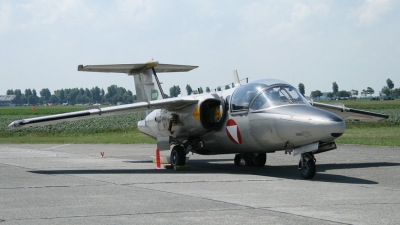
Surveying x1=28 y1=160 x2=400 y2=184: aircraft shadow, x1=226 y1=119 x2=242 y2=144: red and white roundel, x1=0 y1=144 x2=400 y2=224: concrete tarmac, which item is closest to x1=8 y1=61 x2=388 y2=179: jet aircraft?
x1=226 y1=119 x2=242 y2=144: red and white roundel

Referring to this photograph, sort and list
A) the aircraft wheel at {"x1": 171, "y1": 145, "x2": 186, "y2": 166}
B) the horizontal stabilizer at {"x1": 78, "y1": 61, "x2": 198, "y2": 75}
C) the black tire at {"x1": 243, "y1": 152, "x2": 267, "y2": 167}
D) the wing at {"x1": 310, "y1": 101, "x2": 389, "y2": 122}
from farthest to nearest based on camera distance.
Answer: the horizontal stabilizer at {"x1": 78, "y1": 61, "x2": 198, "y2": 75} < the wing at {"x1": 310, "y1": 101, "x2": 389, "y2": 122} < the black tire at {"x1": 243, "y1": 152, "x2": 267, "y2": 167} < the aircraft wheel at {"x1": 171, "y1": 145, "x2": 186, "y2": 166}

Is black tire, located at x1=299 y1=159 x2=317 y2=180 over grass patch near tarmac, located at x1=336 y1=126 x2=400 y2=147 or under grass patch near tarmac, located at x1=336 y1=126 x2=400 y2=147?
over

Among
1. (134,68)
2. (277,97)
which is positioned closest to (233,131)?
(277,97)

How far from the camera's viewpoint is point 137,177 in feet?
50.8

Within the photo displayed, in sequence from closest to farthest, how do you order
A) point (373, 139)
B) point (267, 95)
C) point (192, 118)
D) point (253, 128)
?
point (267, 95), point (253, 128), point (192, 118), point (373, 139)

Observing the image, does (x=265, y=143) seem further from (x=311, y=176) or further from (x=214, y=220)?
(x=214, y=220)

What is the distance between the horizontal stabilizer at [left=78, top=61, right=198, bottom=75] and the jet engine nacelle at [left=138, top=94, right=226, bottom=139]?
2.27 meters

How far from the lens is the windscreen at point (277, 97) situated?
50.8 feet

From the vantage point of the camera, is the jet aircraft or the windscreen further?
the windscreen

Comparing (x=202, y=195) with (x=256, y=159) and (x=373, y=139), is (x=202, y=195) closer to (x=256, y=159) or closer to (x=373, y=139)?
(x=256, y=159)

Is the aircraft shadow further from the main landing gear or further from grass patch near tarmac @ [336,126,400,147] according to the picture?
grass patch near tarmac @ [336,126,400,147]

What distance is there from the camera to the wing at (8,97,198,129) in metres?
17.3

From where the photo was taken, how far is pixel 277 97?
1561 cm

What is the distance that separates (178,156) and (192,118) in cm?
131
